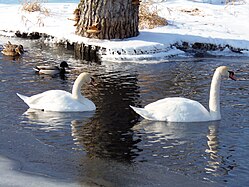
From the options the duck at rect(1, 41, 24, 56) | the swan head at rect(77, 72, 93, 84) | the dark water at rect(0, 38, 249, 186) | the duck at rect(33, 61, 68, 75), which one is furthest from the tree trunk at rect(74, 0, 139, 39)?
the swan head at rect(77, 72, 93, 84)

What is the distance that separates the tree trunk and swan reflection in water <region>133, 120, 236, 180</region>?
323 inches

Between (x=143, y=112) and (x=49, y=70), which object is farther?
(x=49, y=70)

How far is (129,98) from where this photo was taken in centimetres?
1083

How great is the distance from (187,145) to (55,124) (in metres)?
2.21

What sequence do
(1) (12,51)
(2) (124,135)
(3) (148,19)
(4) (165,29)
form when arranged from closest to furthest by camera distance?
(2) (124,135)
(1) (12,51)
(4) (165,29)
(3) (148,19)

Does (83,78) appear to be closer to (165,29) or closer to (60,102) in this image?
(60,102)

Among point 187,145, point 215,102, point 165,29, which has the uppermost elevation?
point 165,29

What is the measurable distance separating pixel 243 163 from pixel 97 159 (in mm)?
1832

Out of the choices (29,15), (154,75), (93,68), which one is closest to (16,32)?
(29,15)

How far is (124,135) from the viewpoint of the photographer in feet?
27.6

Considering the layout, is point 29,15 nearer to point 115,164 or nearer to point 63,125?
point 63,125

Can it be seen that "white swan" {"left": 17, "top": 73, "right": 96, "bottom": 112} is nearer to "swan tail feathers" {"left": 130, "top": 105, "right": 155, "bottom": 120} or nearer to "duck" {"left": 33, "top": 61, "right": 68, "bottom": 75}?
"swan tail feathers" {"left": 130, "top": 105, "right": 155, "bottom": 120}

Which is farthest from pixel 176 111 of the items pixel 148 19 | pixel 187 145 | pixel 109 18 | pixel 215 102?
pixel 148 19

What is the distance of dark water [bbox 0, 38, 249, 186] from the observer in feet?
22.6
